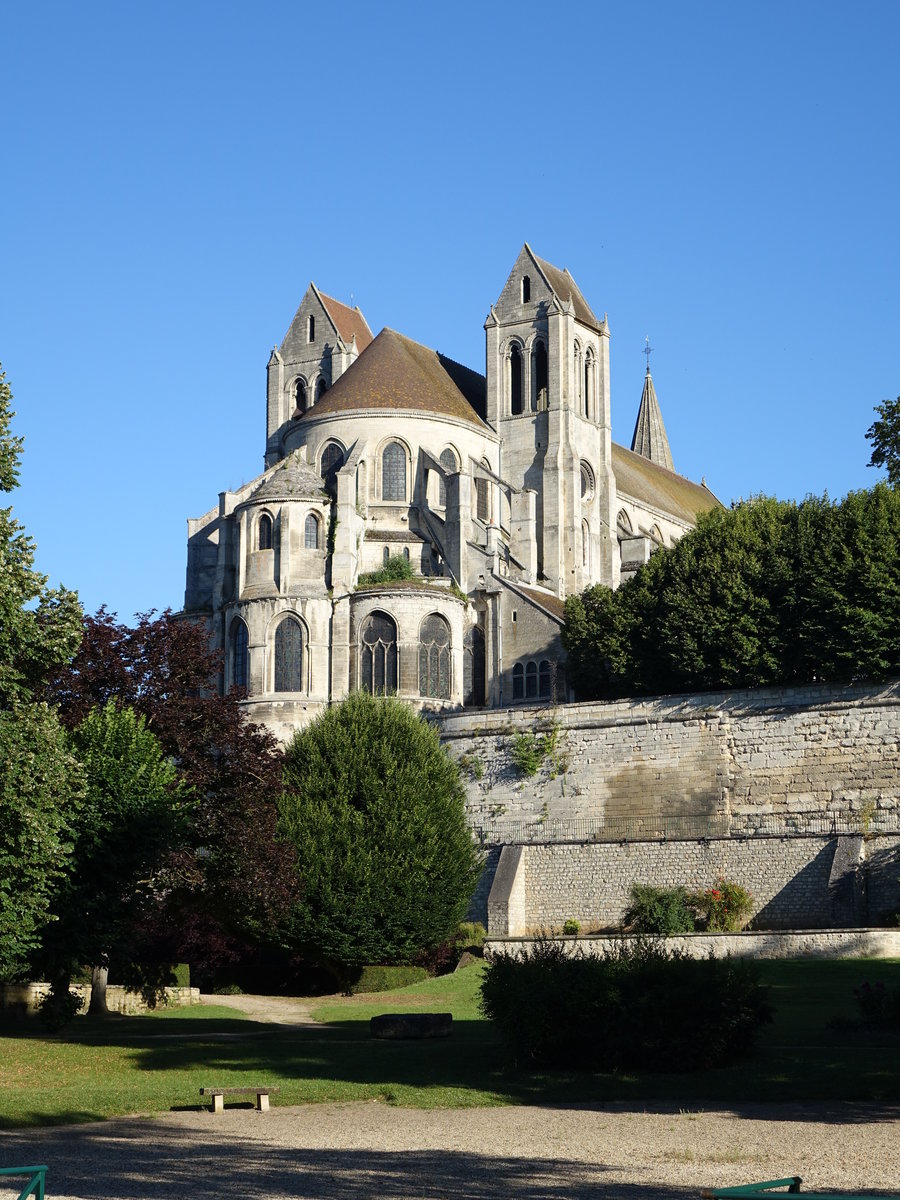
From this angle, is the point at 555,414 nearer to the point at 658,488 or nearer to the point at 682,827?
the point at 658,488

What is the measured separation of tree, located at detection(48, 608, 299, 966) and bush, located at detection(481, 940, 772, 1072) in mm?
11841

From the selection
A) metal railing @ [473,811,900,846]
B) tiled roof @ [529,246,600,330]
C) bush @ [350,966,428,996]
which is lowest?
bush @ [350,966,428,996]

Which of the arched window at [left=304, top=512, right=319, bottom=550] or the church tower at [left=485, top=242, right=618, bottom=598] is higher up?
the church tower at [left=485, top=242, right=618, bottom=598]

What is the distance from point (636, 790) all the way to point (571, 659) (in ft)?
26.1

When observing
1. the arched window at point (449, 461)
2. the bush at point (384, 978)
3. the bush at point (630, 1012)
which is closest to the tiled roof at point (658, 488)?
the arched window at point (449, 461)

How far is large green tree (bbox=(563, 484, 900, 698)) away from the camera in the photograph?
146 ft

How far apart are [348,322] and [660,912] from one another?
41.0 metres

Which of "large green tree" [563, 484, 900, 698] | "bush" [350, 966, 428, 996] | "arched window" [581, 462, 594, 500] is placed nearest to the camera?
"bush" [350, 966, 428, 996]

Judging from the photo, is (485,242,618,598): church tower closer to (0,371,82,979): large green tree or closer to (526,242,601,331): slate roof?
(526,242,601,331): slate roof

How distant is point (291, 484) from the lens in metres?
58.2

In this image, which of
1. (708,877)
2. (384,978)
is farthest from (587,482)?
(384,978)

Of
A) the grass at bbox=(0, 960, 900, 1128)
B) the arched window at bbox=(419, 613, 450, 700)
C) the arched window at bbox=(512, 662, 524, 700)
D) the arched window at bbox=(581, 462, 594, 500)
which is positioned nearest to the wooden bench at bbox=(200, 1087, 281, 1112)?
the grass at bbox=(0, 960, 900, 1128)

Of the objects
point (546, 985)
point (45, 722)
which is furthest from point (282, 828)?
point (546, 985)

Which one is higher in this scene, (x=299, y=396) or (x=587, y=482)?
(x=299, y=396)
